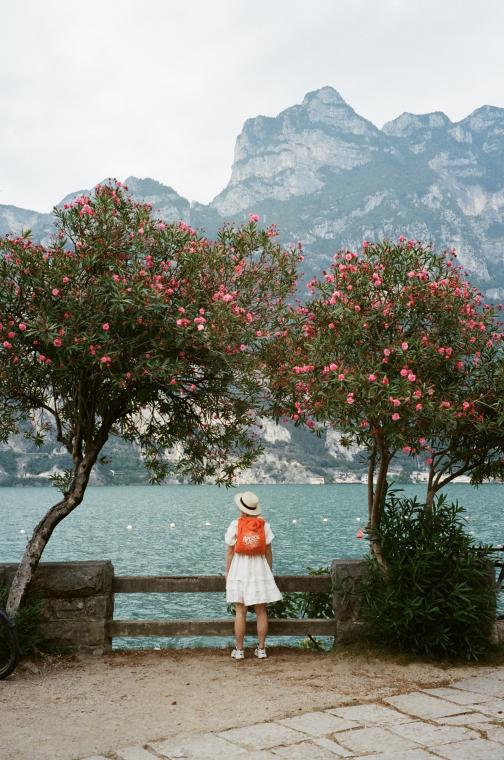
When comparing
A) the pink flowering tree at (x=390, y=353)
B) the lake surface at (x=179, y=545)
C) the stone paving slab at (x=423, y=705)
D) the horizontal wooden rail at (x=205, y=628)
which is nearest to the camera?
the stone paving slab at (x=423, y=705)

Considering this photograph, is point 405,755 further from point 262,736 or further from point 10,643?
point 10,643

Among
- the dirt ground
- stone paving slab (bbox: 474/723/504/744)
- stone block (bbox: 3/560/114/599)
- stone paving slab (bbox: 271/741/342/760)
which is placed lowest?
the dirt ground

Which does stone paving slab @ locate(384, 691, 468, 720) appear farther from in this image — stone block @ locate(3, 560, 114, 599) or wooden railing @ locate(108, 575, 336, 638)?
stone block @ locate(3, 560, 114, 599)

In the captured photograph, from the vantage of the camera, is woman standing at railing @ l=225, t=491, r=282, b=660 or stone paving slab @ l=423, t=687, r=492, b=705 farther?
woman standing at railing @ l=225, t=491, r=282, b=660

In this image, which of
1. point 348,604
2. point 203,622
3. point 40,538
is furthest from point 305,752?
point 40,538

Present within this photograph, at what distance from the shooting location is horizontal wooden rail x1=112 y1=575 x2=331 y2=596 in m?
8.83

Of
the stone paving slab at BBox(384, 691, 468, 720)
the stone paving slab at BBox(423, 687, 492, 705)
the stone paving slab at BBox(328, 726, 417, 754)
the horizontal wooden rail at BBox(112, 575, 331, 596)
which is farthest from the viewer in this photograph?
the horizontal wooden rail at BBox(112, 575, 331, 596)

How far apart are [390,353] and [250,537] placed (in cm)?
266

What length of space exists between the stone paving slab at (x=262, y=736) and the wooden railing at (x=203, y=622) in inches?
116

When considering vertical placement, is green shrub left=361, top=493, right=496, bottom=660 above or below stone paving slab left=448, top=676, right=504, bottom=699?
above

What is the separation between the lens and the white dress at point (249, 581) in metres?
8.31

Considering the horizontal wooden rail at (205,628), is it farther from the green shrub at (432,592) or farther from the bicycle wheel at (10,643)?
the bicycle wheel at (10,643)

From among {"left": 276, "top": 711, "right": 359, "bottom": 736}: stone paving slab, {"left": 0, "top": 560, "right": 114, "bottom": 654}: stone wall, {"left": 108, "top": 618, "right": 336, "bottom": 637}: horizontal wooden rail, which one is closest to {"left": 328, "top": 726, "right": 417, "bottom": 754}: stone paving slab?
{"left": 276, "top": 711, "right": 359, "bottom": 736}: stone paving slab

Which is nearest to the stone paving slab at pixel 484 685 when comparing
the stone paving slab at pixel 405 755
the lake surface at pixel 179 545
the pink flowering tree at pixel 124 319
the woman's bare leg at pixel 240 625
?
the stone paving slab at pixel 405 755
